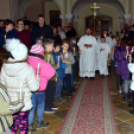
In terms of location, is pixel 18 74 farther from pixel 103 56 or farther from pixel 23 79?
pixel 103 56

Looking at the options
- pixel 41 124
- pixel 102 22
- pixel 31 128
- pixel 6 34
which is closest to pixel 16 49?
pixel 31 128

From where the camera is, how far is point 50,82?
4281 mm

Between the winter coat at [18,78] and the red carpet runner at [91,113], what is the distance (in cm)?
119

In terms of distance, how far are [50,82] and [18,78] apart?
1571mm

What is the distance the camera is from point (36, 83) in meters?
2.80

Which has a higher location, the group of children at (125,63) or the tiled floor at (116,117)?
the group of children at (125,63)

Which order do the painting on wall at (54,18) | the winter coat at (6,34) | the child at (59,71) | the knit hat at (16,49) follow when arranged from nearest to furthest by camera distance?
the knit hat at (16,49)
the child at (59,71)
the winter coat at (6,34)
the painting on wall at (54,18)

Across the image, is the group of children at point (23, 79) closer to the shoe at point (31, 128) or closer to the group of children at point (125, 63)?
the shoe at point (31, 128)

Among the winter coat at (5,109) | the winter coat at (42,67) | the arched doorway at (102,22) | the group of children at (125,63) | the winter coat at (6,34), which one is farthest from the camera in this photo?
the arched doorway at (102,22)

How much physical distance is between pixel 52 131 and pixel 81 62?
14.0 feet

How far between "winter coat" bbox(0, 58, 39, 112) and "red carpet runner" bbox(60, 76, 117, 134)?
1.19 metres

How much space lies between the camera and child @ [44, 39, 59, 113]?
3855 millimetres

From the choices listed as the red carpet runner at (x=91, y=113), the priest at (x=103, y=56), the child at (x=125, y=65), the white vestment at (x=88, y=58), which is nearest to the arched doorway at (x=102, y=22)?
the priest at (x=103, y=56)

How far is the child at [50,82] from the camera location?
12.6 feet
